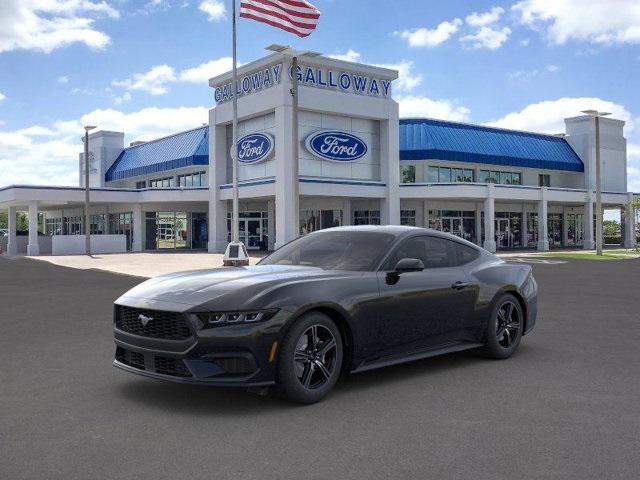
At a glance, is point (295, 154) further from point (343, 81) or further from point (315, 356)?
point (315, 356)

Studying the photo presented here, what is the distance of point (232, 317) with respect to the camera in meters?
5.15

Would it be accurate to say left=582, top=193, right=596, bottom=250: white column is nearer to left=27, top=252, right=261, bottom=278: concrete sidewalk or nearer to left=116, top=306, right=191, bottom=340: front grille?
left=27, top=252, right=261, bottom=278: concrete sidewalk

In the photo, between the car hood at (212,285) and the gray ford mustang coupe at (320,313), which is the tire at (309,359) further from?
the car hood at (212,285)

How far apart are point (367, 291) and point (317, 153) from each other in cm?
3187

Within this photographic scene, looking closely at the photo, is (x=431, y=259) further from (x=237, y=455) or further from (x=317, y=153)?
(x=317, y=153)

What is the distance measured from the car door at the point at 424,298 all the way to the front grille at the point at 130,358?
208 cm

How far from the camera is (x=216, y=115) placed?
41875 millimetres

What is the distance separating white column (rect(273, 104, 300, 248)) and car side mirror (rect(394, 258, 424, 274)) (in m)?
29.5

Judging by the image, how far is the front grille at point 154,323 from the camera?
5188 millimetres

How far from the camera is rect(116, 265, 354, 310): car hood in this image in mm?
5273

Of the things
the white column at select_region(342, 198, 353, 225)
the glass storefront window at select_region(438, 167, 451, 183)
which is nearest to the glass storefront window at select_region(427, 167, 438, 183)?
the glass storefront window at select_region(438, 167, 451, 183)

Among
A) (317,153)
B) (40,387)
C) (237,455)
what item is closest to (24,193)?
(317,153)

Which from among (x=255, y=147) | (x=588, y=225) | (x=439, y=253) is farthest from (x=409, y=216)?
(x=439, y=253)

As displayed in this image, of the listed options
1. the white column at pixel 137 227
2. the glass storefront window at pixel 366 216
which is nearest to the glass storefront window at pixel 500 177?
the glass storefront window at pixel 366 216
